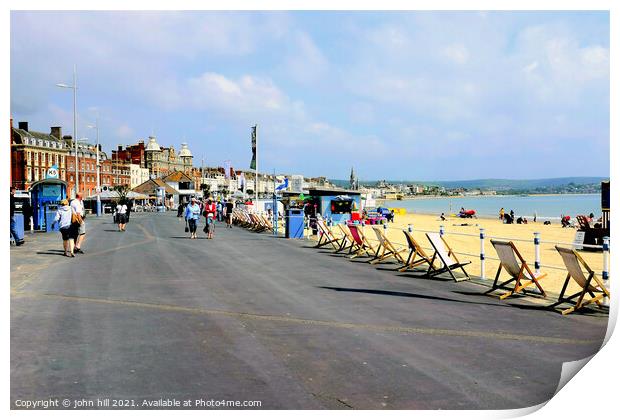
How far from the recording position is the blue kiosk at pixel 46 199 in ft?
92.6

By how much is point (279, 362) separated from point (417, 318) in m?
3.01

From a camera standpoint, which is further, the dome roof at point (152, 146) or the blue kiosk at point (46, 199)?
the dome roof at point (152, 146)

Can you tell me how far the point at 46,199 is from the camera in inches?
1134

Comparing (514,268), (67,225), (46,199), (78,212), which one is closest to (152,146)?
(46,199)

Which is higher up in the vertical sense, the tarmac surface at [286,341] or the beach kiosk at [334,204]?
the beach kiosk at [334,204]

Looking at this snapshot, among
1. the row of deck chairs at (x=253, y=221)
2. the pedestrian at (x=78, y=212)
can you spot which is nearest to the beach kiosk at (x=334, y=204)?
the row of deck chairs at (x=253, y=221)

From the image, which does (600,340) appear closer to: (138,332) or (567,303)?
(567,303)

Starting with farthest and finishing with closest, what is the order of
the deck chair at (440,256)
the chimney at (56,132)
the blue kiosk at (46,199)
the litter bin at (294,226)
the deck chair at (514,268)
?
A: the chimney at (56,132) → the blue kiosk at (46,199) → the litter bin at (294,226) → the deck chair at (440,256) → the deck chair at (514,268)

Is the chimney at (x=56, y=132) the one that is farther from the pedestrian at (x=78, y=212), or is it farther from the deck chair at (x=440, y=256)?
the deck chair at (x=440, y=256)

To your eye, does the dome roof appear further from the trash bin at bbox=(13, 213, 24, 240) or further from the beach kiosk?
the trash bin at bbox=(13, 213, 24, 240)

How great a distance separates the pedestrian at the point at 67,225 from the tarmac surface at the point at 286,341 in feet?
12.2

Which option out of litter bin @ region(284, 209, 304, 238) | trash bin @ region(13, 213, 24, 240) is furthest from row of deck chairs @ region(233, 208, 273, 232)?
trash bin @ region(13, 213, 24, 240)

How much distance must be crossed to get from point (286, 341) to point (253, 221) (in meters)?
24.8

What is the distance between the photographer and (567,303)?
392 inches
